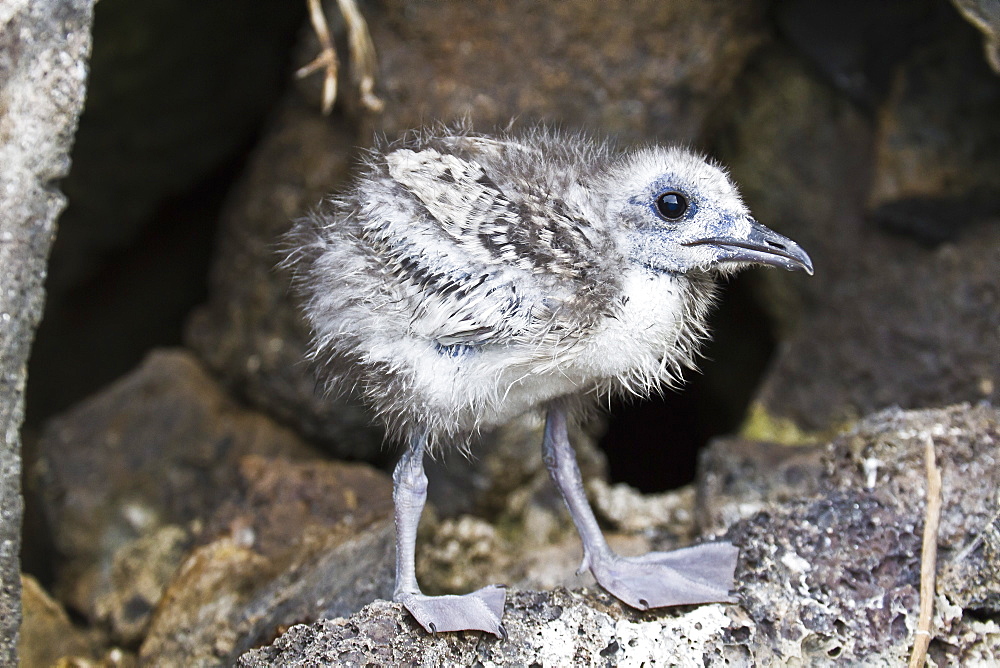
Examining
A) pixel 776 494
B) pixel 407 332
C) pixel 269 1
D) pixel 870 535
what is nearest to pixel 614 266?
pixel 407 332

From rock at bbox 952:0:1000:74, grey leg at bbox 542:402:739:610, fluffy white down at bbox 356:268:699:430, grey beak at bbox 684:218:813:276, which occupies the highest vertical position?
rock at bbox 952:0:1000:74

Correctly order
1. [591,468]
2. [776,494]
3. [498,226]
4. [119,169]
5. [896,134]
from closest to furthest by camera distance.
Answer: [498,226]
[776,494]
[896,134]
[591,468]
[119,169]

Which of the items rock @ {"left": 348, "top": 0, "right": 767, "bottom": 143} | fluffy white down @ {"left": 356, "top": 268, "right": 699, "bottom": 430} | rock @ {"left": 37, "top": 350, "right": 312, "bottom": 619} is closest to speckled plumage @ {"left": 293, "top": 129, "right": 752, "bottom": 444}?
fluffy white down @ {"left": 356, "top": 268, "right": 699, "bottom": 430}

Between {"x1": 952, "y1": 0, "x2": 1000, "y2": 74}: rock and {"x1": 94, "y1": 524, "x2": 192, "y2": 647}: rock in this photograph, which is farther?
{"x1": 94, "y1": 524, "x2": 192, "y2": 647}: rock

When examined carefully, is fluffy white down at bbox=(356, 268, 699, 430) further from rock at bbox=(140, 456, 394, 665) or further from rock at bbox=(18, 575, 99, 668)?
rock at bbox=(18, 575, 99, 668)

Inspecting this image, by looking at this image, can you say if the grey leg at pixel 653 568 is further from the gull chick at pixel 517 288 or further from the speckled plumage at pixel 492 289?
the speckled plumage at pixel 492 289

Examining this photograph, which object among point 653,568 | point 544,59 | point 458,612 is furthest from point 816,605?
point 544,59

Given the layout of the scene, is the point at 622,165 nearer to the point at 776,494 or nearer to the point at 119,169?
the point at 776,494
